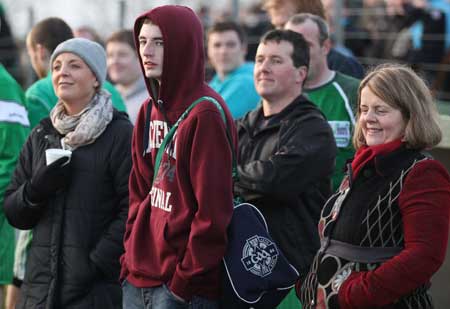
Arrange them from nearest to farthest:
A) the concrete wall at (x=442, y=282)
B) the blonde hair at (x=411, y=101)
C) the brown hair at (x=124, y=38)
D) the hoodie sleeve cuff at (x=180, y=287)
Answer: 1. the blonde hair at (x=411, y=101)
2. the hoodie sleeve cuff at (x=180, y=287)
3. the concrete wall at (x=442, y=282)
4. the brown hair at (x=124, y=38)

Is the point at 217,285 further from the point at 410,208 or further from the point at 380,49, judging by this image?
the point at 380,49

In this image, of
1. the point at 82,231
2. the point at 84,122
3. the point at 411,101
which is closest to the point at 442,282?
the point at 411,101

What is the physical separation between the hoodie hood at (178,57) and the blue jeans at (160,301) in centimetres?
81

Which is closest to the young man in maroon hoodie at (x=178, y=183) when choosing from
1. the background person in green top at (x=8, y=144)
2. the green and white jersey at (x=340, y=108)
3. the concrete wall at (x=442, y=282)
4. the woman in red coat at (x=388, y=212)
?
the woman in red coat at (x=388, y=212)

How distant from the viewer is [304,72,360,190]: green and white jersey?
6188 millimetres

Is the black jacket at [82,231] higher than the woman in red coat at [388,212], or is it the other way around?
the woman in red coat at [388,212]

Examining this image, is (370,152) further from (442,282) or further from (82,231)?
(442,282)

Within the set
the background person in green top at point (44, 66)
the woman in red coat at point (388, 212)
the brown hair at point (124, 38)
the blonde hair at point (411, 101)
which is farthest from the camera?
the brown hair at point (124, 38)

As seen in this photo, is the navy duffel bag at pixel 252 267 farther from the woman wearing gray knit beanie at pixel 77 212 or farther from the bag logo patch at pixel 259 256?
the woman wearing gray knit beanie at pixel 77 212

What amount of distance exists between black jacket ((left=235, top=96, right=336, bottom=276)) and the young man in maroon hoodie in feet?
2.34

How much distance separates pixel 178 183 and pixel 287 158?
1013 mm

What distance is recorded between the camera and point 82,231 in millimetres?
5223

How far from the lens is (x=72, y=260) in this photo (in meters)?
5.23

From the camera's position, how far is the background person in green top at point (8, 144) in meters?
5.97
